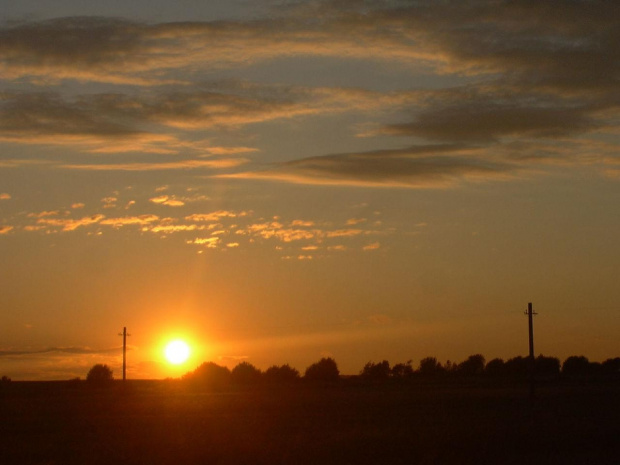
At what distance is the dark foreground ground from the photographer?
2314 centimetres

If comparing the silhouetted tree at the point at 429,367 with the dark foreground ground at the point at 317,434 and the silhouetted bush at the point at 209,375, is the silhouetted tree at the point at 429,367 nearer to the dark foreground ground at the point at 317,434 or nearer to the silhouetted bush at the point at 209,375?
the silhouetted bush at the point at 209,375

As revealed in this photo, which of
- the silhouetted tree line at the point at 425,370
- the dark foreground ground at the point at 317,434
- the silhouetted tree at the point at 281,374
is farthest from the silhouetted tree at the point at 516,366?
the dark foreground ground at the point at 317,434

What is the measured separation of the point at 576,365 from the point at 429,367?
1765cm

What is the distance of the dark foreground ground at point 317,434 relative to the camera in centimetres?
2314

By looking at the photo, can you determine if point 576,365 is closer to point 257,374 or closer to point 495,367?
point 495,367

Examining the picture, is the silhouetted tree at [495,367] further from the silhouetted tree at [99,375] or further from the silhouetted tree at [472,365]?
the silhouetted tree at [99,375]

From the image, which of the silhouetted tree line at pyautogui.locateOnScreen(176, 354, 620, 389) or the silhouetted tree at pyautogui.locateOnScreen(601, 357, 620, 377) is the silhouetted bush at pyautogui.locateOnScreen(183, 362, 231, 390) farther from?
the silhouetted tree at pyautogui.locateOnScreen(601, 357, 620, 377)

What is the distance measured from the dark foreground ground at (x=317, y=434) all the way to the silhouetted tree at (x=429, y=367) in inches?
2352

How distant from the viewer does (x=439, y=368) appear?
109 meters

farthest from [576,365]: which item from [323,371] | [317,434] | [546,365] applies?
[317,434]

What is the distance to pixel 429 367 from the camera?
109188 millimetres

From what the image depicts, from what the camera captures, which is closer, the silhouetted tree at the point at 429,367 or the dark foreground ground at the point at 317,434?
the dark foreground ground at the point at 317,434

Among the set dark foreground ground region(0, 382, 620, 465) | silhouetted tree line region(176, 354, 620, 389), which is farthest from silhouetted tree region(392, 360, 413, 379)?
dark foreground ground region(0, 382, 620, 465)

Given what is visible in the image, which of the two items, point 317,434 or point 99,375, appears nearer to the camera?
point 317,434
